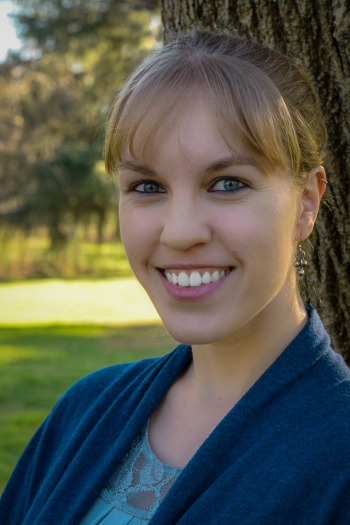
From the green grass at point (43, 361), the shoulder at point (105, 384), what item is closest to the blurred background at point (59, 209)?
the green grass at point (43, 361)

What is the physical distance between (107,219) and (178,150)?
1515 centimetres

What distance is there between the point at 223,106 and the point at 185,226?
25 centimetres

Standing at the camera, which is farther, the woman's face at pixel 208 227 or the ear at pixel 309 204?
the ear at pixel 309 204

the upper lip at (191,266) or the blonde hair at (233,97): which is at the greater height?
the blonde hair at (233,97)

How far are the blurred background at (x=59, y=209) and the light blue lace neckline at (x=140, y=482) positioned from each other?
3.63m

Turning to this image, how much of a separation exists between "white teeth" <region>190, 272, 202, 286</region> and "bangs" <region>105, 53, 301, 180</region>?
255mm

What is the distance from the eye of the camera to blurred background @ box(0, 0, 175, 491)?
27.0ft

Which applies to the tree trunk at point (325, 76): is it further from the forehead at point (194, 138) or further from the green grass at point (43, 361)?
the green grass at point (43, 361)

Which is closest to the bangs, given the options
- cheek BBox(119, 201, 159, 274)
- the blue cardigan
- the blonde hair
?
the blonde hair

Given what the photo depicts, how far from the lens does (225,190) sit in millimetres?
1338

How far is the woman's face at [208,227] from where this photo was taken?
1310 mm

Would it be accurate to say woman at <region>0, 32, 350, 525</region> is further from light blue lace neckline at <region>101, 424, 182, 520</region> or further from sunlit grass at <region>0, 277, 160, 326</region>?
sunlit grass at <region>0, 277, 160, 326</region>

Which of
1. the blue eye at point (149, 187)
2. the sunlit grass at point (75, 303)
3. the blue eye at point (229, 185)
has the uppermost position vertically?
the sunlit grass at point (75, 303)

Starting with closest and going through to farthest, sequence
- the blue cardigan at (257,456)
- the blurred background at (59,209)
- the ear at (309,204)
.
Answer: the blue cardigan at (257,456)
the ear at (309,204)
the blurred background at (59,209)
